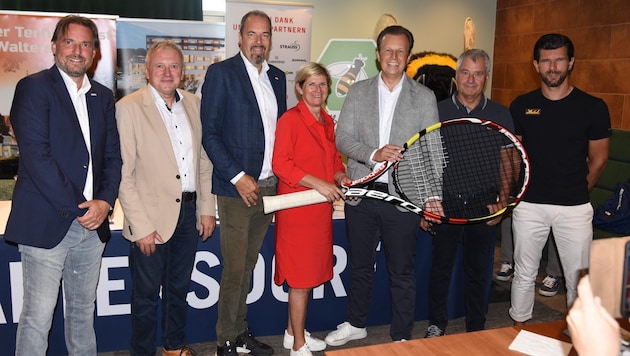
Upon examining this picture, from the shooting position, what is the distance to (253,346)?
3039mm

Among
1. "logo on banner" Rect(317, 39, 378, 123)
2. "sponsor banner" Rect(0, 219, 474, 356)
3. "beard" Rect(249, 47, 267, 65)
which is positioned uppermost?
"logo on banner" Rect(317, 39, 378, 123)

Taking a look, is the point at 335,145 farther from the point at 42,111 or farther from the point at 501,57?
the point at 501,57

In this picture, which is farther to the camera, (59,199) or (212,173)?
(212,173)

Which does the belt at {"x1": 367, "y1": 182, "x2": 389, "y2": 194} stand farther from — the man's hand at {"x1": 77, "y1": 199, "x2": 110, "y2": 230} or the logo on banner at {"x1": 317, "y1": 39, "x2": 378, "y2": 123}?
the logo on banner at {"x1": 317, "y1": 39, "x2": 378, "y2": 123}

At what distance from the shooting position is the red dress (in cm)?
263

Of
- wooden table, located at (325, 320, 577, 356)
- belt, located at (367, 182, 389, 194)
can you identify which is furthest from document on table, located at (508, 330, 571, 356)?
belt, located at (367, 182, 389, 194)

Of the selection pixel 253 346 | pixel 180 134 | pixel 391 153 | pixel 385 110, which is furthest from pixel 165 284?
pixel 385 110

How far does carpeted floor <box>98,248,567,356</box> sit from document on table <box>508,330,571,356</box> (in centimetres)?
163

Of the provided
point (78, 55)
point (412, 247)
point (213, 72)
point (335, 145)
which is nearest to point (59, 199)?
point (78, 55)

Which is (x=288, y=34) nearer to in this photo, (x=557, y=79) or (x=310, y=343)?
(x=557, y=79)

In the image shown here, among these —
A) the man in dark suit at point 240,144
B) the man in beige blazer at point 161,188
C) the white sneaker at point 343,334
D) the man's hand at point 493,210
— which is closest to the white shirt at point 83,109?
the man in beige blazer at point 161,188

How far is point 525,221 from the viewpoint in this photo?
9.97 feet

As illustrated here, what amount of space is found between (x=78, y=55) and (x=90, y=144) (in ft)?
1.22

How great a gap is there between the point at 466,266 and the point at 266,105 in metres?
1.49
